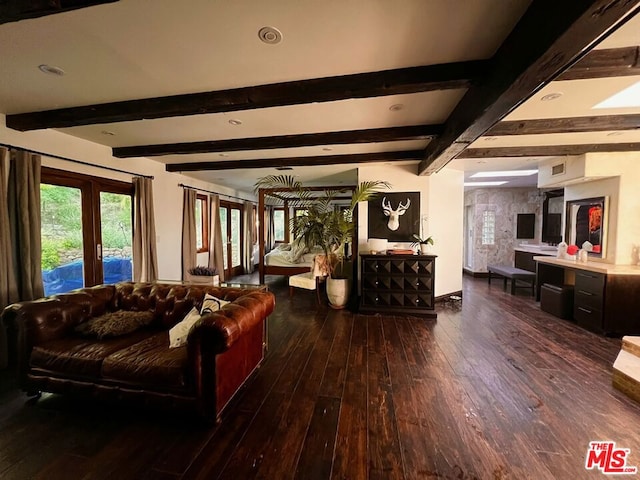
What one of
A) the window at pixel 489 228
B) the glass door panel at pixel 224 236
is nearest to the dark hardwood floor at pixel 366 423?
the window at pixel 489 228

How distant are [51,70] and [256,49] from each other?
158 centimetres

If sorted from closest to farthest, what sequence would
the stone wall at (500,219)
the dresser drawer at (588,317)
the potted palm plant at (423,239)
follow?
the dresser drawer at (588,317)
the potted palm plant at (423,239)
the stone wall at (500,219)

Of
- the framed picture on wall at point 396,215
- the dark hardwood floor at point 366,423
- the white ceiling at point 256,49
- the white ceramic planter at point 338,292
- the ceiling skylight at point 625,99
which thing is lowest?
the dark hardwood floor at point 366,423

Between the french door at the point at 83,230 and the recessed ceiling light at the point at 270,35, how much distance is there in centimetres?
320

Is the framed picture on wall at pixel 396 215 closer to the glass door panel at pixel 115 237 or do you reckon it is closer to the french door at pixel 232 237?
the glass door panel at pixel 115 237

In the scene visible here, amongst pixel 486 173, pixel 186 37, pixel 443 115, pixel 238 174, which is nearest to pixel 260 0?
pixel 186 37

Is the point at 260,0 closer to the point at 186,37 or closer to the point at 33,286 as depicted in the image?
the point at 186,37

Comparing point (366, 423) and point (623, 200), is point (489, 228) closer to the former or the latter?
point (623, 200)

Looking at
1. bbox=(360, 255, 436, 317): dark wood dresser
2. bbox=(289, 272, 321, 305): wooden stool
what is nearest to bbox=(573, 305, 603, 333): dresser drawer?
bbox=(360, 255, 436, 317): dark wood dresser

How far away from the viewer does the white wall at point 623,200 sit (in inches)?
138

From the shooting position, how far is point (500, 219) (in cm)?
682

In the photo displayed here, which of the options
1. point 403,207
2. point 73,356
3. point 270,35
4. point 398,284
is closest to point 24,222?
point 73,356

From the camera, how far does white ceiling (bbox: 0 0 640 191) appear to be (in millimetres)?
1312

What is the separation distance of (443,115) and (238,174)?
3986 mm
